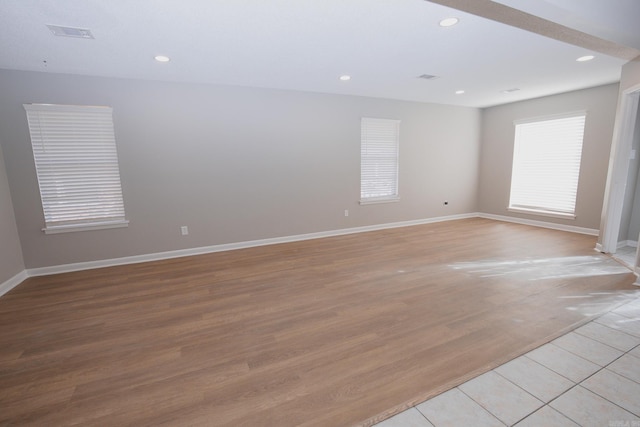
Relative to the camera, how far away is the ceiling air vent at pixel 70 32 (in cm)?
240

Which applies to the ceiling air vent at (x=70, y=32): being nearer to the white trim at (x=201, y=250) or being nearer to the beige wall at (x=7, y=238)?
the beige wall at (x=7, y=238)

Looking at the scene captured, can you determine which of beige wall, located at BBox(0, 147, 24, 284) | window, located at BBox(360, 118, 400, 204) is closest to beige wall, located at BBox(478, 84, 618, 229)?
window, located at BBox(360, 118, 400, 204)

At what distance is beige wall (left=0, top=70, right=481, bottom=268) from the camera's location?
11.4ft

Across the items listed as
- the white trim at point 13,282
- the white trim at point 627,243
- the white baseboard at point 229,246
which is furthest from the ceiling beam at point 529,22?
the white trim at point 13,282

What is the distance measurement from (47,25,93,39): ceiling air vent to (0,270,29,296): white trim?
2.81 meters

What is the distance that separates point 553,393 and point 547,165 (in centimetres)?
550

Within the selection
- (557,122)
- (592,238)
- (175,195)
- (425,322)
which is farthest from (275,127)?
(592,238)

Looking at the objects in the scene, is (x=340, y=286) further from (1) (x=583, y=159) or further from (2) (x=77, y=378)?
(1) (x=583, y=159)

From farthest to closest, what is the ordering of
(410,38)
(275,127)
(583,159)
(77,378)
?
(583,159)
(275,127)
(410,38)
(77,378)

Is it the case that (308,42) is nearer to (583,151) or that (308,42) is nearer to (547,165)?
(583,151)

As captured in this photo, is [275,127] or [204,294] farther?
[275,127]

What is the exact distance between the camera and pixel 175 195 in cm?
411

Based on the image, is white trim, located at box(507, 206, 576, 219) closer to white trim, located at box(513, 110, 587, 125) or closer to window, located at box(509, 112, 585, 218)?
window, located at box(509, 112, 585, 218)

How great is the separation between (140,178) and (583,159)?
745 cm
